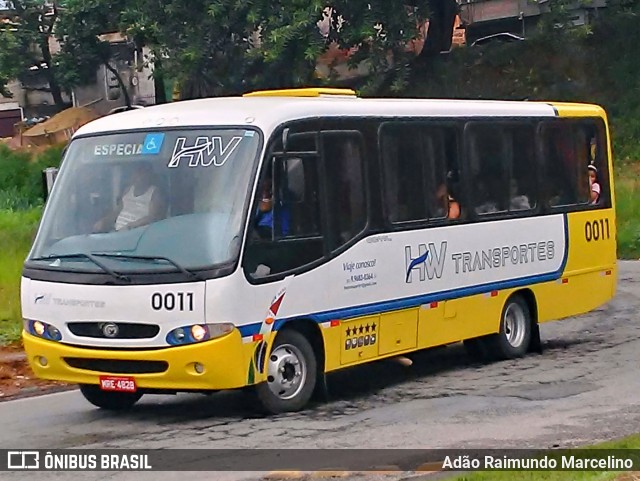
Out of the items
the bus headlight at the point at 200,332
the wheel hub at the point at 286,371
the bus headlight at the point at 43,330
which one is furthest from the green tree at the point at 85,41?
the bus headlight at the point at 200,332

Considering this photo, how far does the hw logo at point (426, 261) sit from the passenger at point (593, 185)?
3.34 meters

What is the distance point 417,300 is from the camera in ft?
40.8

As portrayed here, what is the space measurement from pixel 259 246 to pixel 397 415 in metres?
1.81

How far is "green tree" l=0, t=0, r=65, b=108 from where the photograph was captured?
122 feet

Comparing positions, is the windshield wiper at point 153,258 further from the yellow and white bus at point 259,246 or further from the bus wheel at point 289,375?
the bus wheel at point 289,375

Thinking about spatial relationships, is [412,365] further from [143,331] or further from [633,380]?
[143,331]

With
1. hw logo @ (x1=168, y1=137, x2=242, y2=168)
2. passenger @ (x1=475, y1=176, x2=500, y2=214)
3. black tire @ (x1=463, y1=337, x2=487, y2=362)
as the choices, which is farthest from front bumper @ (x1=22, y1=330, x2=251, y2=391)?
black tire @ (x1=463, y1=337, x2=487, y2=362)

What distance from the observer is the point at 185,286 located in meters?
10.2

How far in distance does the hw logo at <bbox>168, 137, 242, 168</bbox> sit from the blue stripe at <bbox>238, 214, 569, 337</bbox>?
1392 mm

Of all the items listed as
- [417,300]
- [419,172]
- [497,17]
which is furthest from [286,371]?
[497,17]

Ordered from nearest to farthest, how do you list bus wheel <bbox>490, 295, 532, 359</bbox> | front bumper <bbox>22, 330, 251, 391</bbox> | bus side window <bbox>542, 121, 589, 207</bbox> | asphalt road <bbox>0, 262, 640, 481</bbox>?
asphalt road <bbox>0, 262, 640, 481</bbox> → front bumper <bbox>22, 330, 251, 391</bbox> → bus wheel <bbox>490, 295, 532, 359</bbox> → bus side window <bbox>542, 121, 589, 207</bbox>

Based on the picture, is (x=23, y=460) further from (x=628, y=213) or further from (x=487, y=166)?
(x=628, y=213)

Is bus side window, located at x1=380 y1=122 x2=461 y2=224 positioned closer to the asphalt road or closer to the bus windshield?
the asphalt road

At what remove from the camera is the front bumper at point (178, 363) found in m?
10.2
